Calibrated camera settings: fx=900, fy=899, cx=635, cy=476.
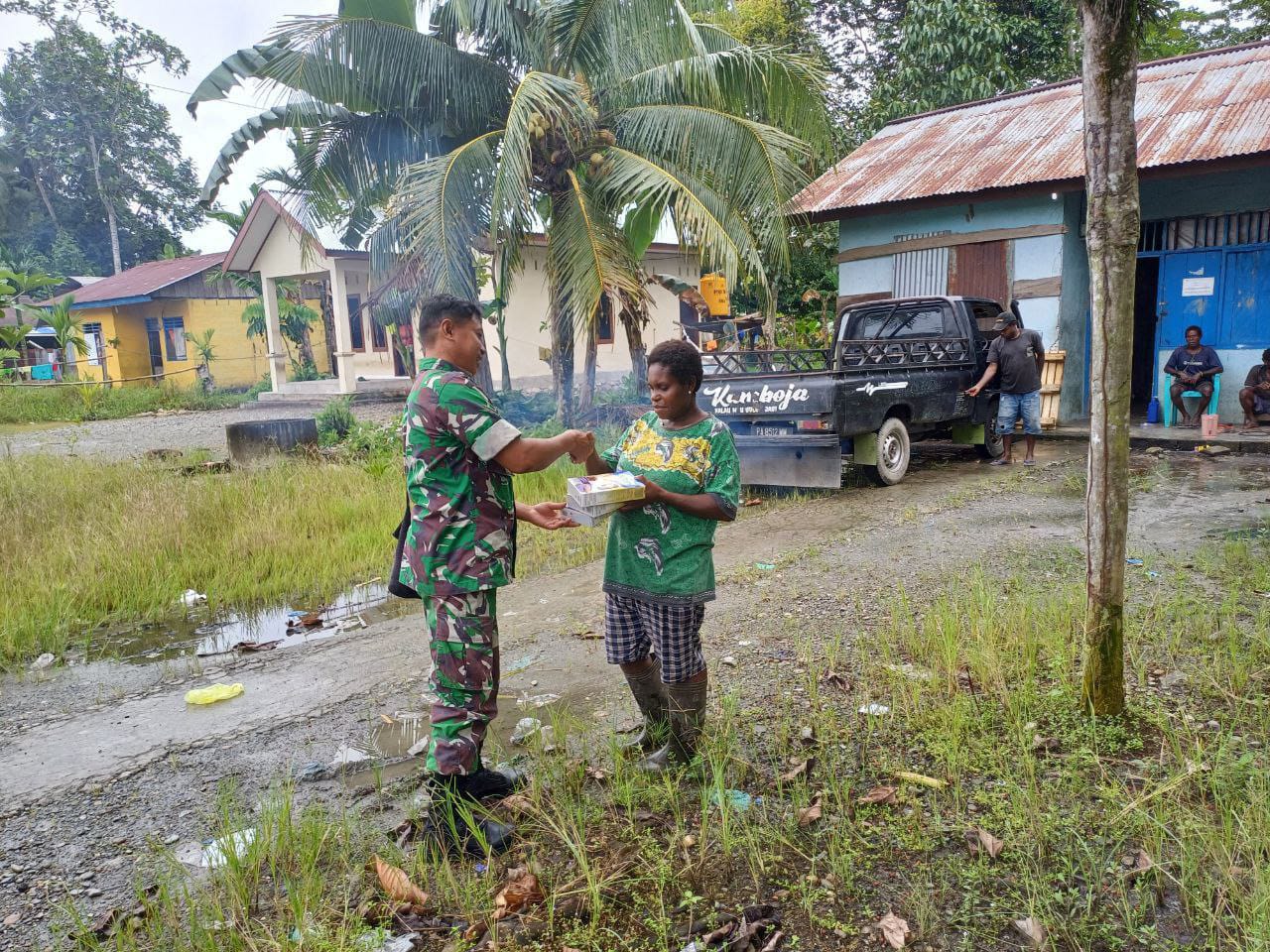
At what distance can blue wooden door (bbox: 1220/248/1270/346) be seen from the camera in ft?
37.2

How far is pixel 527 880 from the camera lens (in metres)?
2.68

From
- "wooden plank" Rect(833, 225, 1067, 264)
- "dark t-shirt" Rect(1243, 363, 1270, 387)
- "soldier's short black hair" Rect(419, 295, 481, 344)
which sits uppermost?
"wooden plank" Rect(833, 225, 1067, 264)

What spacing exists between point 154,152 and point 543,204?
36196 millimetres

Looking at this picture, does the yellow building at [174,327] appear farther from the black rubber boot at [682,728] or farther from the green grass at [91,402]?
the black rubber boot at [682,728]

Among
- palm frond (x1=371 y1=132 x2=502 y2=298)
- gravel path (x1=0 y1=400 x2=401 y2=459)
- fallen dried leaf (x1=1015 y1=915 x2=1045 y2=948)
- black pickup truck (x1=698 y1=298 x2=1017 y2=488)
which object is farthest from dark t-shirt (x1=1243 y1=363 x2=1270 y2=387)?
gravel path (x1=0 y1=400 x2=401 y2=459)

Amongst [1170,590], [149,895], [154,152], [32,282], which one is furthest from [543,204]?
[154,152]

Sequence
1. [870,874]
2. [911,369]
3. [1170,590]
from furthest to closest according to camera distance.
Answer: [911,369]
[1170,590]
[870,874]

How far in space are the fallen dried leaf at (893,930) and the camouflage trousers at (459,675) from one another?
133cm

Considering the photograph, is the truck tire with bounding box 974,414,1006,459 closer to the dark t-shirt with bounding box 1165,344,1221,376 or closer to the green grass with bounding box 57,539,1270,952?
the dark t-shirt with bounding box 1165,344,1221,376

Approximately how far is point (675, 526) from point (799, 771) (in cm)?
98

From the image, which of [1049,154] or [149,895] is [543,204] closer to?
[1049,154]

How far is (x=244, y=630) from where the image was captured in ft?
20.2

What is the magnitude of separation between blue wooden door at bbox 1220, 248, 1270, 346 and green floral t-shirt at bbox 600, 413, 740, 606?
1128 cm

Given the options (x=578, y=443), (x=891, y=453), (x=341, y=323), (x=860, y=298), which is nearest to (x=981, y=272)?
(x=860, y=298)
